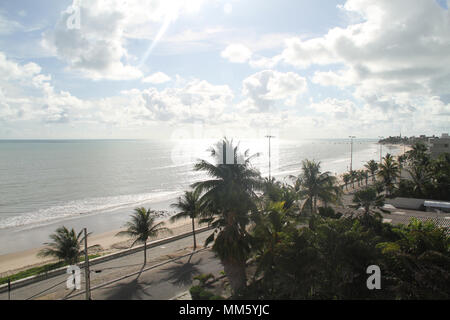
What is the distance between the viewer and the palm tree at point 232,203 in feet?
40.7

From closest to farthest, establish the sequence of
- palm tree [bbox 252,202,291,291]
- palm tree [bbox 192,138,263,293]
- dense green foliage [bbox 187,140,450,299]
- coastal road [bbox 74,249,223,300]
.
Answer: dense green foliage [bbox 187,140,450,299]
palm tree [bbox 252,202,291,291]
palm tree [bbox 192,138,263,293]
coastal road [bbox 74,249,223,300]

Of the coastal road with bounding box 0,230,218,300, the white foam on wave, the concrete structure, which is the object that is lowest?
the white foam on wave

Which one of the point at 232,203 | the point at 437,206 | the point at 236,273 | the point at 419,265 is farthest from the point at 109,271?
the point at 437,206

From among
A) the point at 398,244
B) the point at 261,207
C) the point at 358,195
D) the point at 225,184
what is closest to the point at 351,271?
the point at 398,244

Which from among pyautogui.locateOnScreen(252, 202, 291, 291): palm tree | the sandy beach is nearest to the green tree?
pyautogui.locateOnScreen(252, 202, 291, 291): palm tree

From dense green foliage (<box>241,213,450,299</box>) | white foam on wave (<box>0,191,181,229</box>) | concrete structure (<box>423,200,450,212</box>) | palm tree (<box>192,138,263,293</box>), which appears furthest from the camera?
white foam on wave (<box>0,191,181,229</box>)

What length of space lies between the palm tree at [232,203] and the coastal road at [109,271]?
7561 millimetres

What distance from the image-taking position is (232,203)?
1245 centimetres

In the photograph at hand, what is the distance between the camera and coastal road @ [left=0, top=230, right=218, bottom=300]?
1658cm

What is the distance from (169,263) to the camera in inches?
795

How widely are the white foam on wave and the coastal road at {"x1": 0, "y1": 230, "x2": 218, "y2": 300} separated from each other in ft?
85.3

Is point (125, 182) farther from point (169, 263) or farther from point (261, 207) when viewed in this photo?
point (261, 207)

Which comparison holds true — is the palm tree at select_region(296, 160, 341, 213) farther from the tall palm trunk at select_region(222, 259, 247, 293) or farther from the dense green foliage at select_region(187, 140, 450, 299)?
the tall palm trunk at select_region(222, 259, 247, 293)

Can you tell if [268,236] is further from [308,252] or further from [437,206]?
[437,206]
